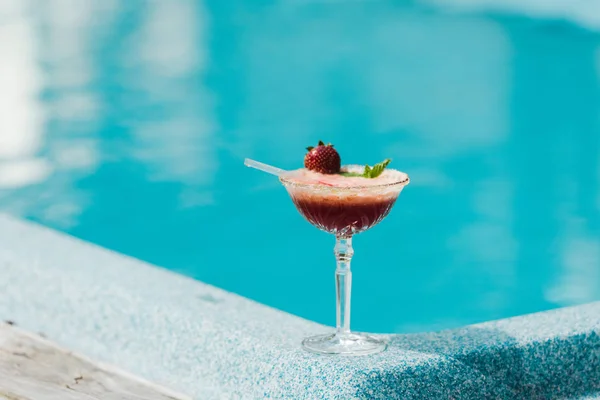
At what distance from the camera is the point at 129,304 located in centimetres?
286

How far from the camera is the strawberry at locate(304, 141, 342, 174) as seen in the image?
234 centimetres

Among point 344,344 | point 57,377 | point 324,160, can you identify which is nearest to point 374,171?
point 324,160

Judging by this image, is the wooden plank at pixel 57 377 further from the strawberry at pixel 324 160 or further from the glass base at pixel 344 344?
the strawberry at pixel 324 160

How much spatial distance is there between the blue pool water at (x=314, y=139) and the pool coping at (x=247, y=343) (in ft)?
4.57

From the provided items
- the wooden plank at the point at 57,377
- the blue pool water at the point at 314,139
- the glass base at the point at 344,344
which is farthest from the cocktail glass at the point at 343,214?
the blue pool water at the point at 314,139

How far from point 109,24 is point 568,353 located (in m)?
9.44

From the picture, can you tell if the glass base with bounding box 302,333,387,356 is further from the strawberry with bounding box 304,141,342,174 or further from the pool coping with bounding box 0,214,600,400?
the strawberry with bounding box 304,141,342,174

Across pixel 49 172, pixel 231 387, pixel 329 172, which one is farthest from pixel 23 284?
pixel 49 172

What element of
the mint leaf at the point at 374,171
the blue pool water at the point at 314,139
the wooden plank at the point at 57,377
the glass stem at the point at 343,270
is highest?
the blue pool water at the point at 314,139

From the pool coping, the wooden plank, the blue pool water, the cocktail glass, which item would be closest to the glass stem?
the cocktail glass

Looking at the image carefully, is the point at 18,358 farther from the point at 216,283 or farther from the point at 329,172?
the point at 216,283

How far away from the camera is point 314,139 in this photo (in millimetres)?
7316

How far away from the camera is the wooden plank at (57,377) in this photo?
254 cm

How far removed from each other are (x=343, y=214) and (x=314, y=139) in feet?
16.4
